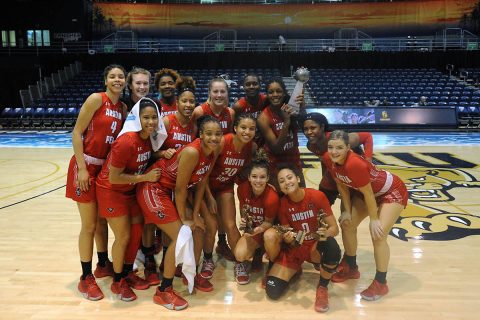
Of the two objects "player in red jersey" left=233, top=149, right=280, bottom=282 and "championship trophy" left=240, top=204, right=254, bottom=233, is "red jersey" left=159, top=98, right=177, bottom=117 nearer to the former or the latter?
"player in red jersey" left=233, top=149, right=280, bottom=282

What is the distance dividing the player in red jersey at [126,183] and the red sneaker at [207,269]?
18.6 inches

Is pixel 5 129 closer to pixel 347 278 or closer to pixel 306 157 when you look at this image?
pixel 306 157

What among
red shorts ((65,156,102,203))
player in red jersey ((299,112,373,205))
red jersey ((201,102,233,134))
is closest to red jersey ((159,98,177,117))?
red jersey ((201,102,233,134))

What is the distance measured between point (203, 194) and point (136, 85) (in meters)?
0.98

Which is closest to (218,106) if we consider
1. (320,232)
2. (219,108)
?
(219,108)

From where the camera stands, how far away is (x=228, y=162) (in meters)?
3.40

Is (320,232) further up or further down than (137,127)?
further down

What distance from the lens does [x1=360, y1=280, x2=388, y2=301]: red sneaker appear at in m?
3.04

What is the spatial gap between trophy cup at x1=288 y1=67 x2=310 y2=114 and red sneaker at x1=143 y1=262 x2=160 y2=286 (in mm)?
1681

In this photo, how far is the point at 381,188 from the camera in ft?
10.4

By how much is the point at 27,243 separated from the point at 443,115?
13038 millimetres

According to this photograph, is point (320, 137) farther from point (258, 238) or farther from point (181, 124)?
point (181, 124)

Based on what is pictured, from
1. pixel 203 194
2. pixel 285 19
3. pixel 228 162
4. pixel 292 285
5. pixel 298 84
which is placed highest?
pixel 285 19

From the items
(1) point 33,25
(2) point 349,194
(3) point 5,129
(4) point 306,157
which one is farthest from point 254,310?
(1) point 33,25
